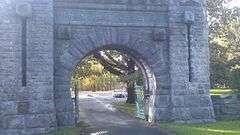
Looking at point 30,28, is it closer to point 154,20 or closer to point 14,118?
point 14,118

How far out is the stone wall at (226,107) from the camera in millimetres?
21094

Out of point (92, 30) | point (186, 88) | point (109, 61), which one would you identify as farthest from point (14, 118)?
point (109, 61)

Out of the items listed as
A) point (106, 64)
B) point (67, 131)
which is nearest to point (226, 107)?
point (67, 131)

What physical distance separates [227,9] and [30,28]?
1809 cm

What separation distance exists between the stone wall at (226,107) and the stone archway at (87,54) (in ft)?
10.2

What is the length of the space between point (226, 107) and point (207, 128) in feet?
11.6

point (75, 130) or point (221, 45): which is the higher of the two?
point (221, 45)

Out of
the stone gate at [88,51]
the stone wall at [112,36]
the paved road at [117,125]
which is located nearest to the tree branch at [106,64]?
the paved road at [117,125]

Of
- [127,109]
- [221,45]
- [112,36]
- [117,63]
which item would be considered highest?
[221,45]

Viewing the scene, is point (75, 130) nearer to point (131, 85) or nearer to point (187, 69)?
point (187, 69)

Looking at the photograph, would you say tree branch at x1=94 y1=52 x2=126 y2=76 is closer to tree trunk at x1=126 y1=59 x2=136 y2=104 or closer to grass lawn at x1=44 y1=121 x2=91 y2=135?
tree trunk at x1=126 y1=59 x2=136 y2=104

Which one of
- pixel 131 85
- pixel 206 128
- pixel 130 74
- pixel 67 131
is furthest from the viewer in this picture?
pixel 131 85

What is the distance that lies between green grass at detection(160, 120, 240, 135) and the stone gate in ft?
3.04

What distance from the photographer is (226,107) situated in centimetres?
2116
